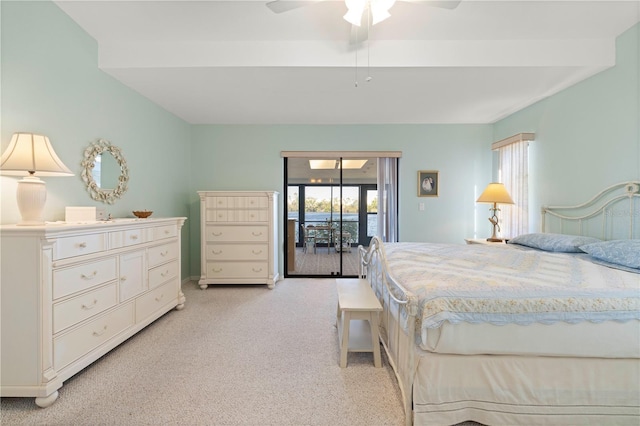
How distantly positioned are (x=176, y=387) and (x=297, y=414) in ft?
2.77

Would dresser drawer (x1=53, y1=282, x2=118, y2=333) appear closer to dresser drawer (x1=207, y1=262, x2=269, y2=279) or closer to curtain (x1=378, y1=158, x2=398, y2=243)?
dresser drawer (x1=207, y1=262, x2=269, y2=279)

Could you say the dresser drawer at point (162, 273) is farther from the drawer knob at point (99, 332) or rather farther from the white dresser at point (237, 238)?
the white dresser at point (237, 238)

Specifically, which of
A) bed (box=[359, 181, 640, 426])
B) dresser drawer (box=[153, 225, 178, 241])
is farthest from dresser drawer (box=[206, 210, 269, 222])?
bed (box=[359, 181, 640, 426])

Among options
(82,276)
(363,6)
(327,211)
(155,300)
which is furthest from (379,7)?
(327,211)

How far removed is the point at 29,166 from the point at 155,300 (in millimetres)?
1565

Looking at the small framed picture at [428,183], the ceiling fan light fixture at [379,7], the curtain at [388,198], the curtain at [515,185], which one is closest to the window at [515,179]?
the curtain at [515,185]

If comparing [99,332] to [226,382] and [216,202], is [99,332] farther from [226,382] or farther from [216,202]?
[216,202]

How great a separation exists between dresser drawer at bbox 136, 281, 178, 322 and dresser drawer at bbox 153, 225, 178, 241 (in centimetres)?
51

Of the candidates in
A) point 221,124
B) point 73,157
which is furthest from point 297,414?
point 221,124

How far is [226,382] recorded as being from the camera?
6.24 ft

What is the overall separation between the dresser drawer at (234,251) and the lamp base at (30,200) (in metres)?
2.32

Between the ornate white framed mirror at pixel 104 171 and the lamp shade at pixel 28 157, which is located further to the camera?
the ornate white framed mirror at pixel 104 171

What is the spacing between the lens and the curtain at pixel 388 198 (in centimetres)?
461

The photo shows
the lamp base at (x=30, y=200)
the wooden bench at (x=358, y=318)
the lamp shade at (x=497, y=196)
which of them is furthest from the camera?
the lamp shade at (x=497, y=196)
